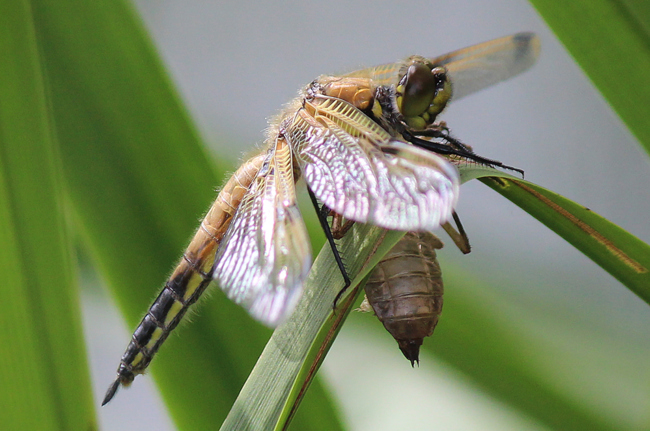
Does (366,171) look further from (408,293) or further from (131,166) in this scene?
(131,166)

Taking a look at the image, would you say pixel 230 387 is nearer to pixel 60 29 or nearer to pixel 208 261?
pixel 208 261

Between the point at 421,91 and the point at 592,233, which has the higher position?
the point at 421,91

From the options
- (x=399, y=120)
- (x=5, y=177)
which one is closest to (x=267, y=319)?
(x=5, y=177)

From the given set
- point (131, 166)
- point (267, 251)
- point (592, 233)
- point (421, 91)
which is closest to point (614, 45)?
point (592, 233)

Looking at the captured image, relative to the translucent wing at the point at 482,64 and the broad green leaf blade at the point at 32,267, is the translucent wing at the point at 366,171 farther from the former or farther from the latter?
the broad green leaf blade at the point at 32,267

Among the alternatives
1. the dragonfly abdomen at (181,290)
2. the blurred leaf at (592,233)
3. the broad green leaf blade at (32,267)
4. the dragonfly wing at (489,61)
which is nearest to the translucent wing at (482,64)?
the dragonfly wing at (489,61)

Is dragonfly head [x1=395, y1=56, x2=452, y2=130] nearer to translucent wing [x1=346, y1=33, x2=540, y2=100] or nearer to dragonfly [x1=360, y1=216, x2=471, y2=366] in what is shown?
translucent wing [x1=346, y1=33, x2=540, y2=100]

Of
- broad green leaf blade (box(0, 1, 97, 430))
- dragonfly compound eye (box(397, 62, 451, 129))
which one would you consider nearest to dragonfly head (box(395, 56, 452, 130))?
dragonfly compound eye (box(397, 62, 451, 129))

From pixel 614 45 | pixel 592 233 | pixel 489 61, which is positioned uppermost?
pixel 489 61
